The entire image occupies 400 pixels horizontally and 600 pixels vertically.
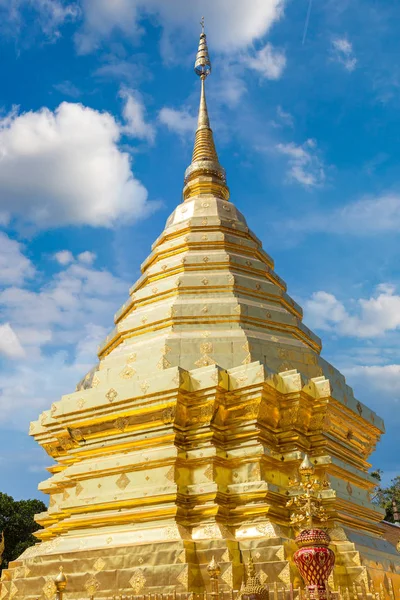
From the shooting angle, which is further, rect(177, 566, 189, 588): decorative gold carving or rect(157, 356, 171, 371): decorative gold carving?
rect(157, 356, 171, 371): decorative gold carving

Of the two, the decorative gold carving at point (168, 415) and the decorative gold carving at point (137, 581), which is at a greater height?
the decorative gold carving at point (168, 415)

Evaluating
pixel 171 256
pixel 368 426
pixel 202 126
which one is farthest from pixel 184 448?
pixel 202 126

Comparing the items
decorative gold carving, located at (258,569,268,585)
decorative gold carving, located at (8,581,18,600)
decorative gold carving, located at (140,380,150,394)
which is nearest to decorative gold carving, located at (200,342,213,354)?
decorative gold carving, located at (140,380,150,394)

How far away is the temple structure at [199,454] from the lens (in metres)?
8.91

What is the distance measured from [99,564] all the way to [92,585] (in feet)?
0.93

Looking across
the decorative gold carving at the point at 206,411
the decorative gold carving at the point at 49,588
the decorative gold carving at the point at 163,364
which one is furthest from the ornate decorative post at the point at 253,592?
the decorative gold carving at the point at 163,364

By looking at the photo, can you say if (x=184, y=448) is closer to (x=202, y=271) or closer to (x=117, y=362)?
(x=117, y=362)

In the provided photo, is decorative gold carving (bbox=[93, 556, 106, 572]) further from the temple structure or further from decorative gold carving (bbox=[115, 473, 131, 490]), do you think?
Answer: decorative gold carving (bbox=[115, 473, 131, 490])

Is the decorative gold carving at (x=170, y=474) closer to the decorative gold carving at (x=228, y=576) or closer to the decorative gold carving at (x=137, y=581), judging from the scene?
the decorative gold carving at (x=137, y=581)

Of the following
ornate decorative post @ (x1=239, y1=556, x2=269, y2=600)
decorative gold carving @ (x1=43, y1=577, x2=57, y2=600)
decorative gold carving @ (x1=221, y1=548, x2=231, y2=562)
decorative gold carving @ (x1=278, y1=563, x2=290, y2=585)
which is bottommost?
ornate decorative post @ (x1=239, y1=556, x2=269, y2=600)

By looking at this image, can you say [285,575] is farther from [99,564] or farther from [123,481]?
[123,481]

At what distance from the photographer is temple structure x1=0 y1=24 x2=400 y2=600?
351 inches

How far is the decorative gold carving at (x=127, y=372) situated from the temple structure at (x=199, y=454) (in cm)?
2

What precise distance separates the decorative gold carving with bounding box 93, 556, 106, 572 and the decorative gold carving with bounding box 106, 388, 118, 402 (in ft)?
7.90
